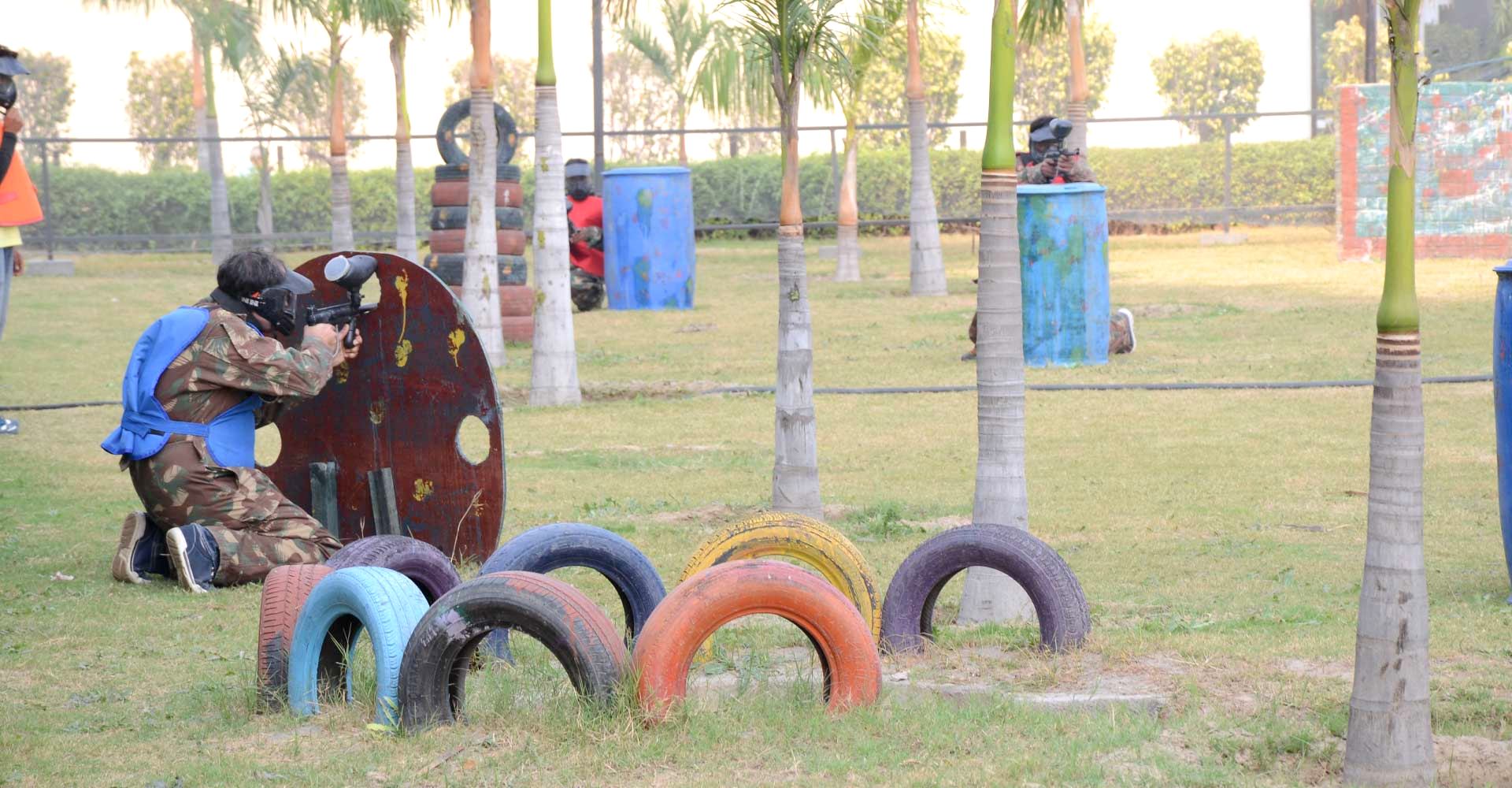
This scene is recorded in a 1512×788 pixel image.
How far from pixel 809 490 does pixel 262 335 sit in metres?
2.60

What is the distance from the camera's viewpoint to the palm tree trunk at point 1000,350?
19.3ft

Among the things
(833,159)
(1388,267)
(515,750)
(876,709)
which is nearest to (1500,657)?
(1388,267)

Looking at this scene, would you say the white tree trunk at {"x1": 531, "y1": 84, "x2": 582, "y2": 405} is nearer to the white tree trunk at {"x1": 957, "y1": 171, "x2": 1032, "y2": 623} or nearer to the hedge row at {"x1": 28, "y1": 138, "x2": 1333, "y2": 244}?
the white tree trunk at {"x1": 957, "y1": 171, "x2": 1032, "y2": 623}

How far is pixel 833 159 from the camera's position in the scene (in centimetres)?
3003

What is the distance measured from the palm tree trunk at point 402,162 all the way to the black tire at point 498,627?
1631 cm

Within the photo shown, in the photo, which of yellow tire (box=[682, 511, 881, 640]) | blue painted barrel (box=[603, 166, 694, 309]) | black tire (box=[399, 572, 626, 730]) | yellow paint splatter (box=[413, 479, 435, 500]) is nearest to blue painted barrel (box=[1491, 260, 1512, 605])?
yellow tire (box=[682, 511, 881, 640])

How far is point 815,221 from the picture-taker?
31.9 m

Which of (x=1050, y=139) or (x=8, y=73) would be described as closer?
(x=8, y=73)

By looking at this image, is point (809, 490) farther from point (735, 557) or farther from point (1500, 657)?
point (1500, 657)

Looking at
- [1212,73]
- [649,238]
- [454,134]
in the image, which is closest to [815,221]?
[649,238]

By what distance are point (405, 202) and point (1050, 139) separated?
9.16m

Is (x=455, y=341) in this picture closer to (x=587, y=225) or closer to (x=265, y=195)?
(x=587, y=225)

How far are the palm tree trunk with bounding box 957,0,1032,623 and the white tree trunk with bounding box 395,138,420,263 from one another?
1506 centimetres

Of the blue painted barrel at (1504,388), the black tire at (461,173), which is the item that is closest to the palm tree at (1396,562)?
the blue painted barrel at (1504,388)
